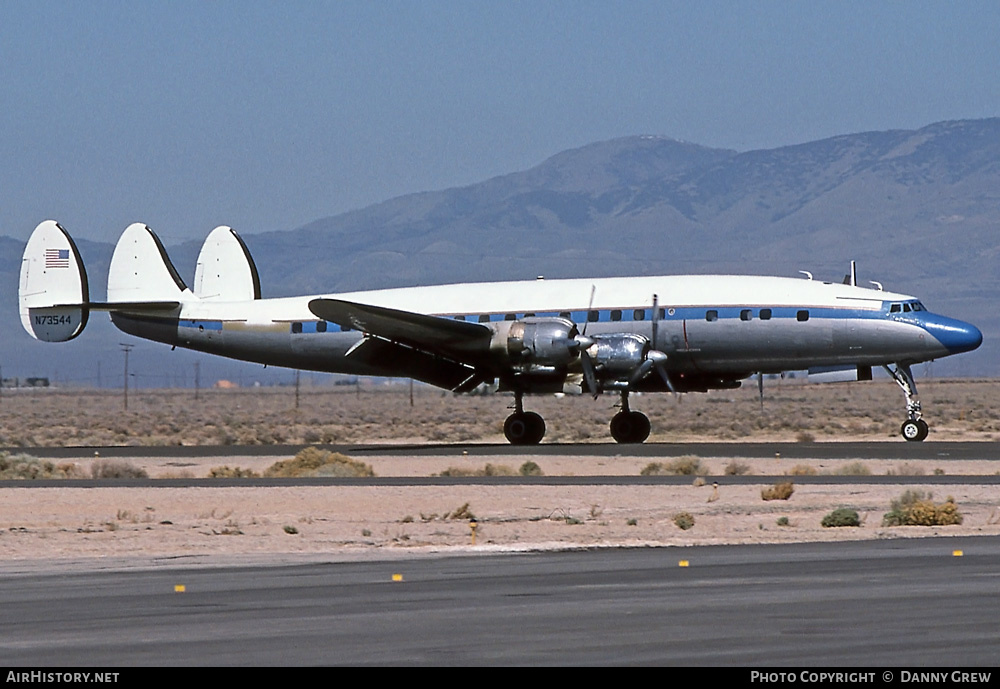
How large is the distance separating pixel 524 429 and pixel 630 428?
2936 millimetres

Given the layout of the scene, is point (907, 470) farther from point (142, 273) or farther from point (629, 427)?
point (142, 273)

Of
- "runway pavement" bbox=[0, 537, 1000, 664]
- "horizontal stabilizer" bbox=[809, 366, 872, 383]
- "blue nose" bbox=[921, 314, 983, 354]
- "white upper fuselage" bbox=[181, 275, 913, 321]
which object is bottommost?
"runway pavement" bbox=[0, 537, 1000, 664]

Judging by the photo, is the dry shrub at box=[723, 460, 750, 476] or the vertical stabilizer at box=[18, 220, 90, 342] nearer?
the dry shrub at box=[723, 460, 750, 476]

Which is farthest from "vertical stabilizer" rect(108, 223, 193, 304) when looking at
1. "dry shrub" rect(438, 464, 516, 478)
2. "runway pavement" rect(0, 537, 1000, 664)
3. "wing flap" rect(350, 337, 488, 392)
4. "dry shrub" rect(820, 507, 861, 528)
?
"runway pavement" rect(0, 537, 1000, 664)

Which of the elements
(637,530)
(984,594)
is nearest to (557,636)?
(984,594)

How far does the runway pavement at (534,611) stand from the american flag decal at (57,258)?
32.9 metres

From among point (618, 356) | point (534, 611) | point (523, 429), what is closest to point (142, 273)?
point (523, 429)

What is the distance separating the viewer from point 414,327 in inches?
1705

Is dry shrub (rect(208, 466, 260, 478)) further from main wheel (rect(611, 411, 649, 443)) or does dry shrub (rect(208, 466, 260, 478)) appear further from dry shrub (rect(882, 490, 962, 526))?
dry shrub (rect(882, 490, 962, 526))

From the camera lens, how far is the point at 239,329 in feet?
162

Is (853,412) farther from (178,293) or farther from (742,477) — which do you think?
(742,477)

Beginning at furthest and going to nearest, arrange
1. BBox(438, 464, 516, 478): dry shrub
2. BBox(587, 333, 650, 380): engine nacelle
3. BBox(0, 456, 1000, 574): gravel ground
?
BBox(587, 333, 650, 380): engine nacelle, BBox(438, 464, 516, 478): dry shrub, BBox(0, 456, 1000, 574): gravel ground

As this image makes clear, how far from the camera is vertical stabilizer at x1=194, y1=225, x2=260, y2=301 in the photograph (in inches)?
2063

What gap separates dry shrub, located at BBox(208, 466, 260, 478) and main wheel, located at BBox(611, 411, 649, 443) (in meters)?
11.5
